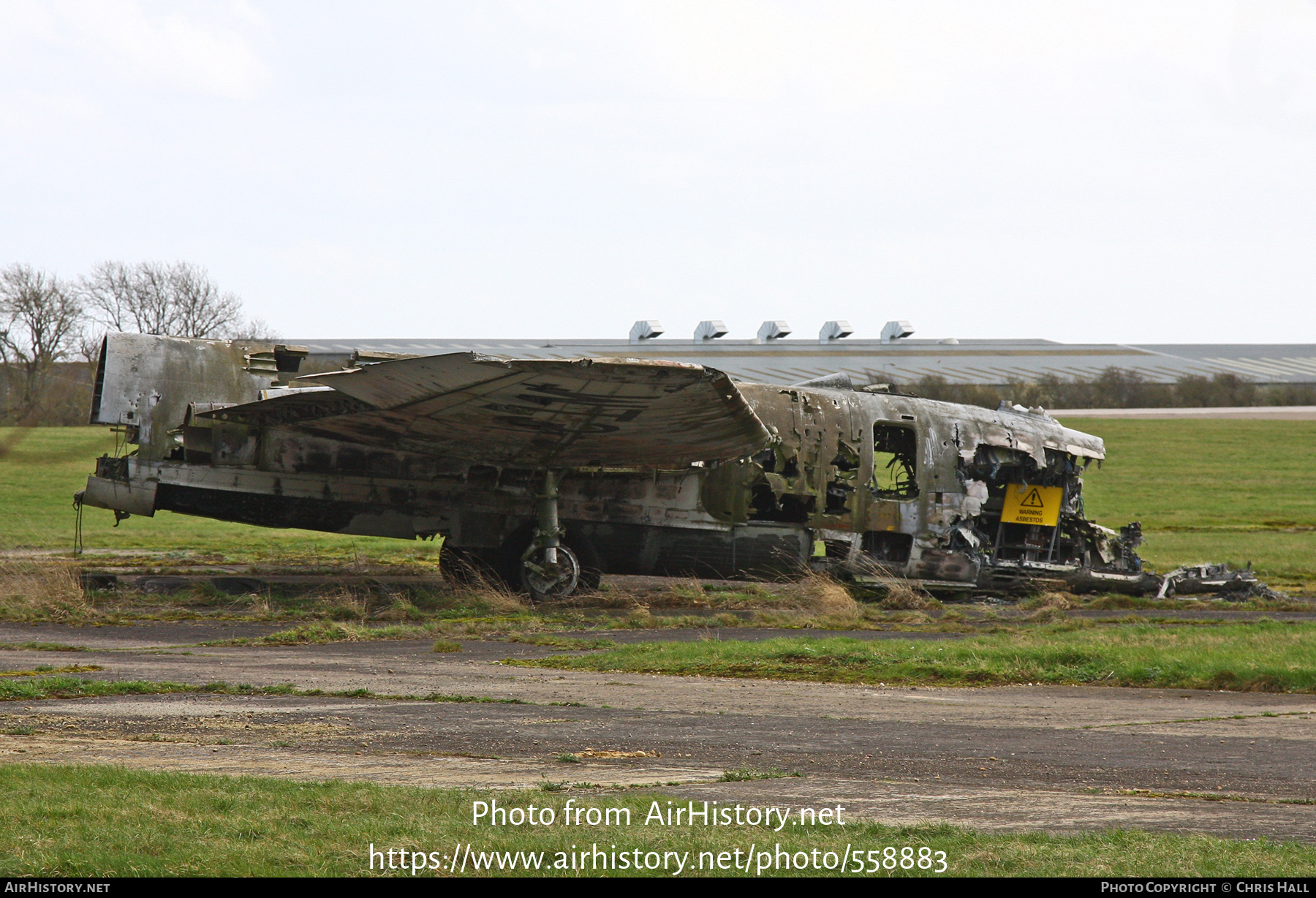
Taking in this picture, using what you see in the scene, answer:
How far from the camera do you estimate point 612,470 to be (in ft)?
61.1

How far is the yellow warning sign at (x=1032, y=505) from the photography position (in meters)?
20.3

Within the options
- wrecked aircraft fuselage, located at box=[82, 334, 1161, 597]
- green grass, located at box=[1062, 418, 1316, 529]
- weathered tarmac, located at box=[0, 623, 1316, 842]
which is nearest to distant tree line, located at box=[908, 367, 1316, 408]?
green grass, located at box=[1062, 418, 1316, 529]

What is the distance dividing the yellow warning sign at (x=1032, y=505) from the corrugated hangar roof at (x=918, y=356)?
3387 centimetres

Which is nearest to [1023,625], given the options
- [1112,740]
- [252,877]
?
[1112,740]

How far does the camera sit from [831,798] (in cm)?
639

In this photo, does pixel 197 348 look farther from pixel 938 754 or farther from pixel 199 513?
pixel 938 754

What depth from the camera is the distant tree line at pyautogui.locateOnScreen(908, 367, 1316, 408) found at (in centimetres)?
6269

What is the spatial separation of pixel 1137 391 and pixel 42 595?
215ft

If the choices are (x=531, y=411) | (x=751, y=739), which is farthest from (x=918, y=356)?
(x=751, y=739)

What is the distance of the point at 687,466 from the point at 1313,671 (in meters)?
9.11

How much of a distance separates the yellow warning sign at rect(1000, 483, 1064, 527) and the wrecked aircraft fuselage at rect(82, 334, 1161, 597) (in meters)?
0.03

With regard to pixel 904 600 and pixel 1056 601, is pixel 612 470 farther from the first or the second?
pixel 1056 601

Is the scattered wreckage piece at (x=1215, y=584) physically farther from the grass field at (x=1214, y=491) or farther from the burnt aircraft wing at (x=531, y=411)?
the burnt aircraft wing at (x=531, y=411)

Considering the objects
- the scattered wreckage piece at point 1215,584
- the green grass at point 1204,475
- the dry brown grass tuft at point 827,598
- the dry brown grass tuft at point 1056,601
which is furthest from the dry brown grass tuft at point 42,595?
the green grass at point 1204,475
